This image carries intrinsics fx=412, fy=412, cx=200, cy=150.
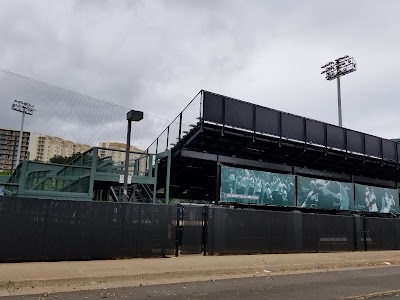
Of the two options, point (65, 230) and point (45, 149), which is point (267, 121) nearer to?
point (65, 230)

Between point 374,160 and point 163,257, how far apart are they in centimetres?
2168

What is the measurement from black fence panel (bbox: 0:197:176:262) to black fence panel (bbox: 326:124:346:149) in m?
16.2

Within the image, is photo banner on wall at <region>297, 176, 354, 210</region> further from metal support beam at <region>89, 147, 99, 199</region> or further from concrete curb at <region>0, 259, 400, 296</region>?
metal support beam at <region>89, 147, 99, 199</region>

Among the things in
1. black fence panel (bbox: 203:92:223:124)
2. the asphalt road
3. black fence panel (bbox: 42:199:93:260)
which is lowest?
the asphalt road

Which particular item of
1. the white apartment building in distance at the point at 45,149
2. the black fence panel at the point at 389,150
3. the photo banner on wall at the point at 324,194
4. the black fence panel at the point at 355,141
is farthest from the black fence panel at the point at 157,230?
the white apartment building in distance at the point at 45,149

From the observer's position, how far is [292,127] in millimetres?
25562

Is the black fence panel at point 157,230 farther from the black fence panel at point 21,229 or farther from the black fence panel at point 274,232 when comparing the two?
the black fence panel at point 21,229

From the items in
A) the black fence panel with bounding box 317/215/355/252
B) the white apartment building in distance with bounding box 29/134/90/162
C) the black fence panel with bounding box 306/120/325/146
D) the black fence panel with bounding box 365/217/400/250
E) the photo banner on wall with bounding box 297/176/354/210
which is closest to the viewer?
the black fence panel with bounding box 317/215/355/252

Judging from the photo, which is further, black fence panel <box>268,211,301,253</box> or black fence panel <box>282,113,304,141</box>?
black fence panel <box>282,113,304,141</box>

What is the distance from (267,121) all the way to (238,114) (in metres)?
2.29

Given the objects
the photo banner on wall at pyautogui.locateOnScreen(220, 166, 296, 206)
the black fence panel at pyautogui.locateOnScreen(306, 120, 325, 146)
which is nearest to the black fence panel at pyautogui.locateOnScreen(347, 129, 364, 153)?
the black fence panel at pyautogui.locateOnScreen(306, 120, 325, 146)

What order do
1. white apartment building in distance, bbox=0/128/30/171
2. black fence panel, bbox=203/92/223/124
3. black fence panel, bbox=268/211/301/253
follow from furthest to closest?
white apartment building in distance, bbox=0/128/30/171
black fence panel, bbox=203/92/223/124
black fence panel, bbox=268/211/301/253

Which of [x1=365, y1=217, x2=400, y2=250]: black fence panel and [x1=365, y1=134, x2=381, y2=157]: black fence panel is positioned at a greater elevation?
[x1=365, y1=134, x2=381, y2=157]: black fence panel

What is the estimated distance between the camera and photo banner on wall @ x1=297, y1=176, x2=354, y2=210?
2741 cm
